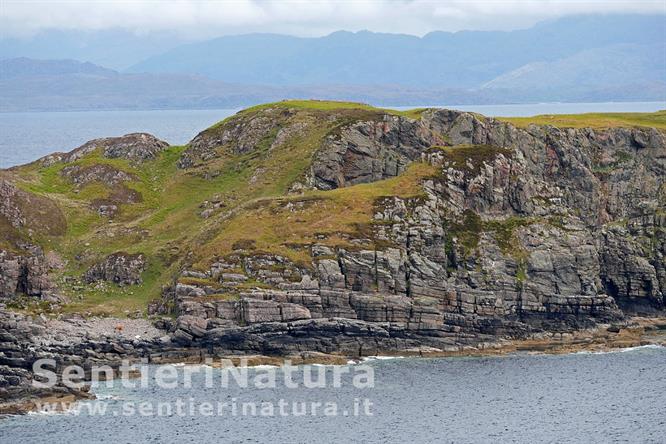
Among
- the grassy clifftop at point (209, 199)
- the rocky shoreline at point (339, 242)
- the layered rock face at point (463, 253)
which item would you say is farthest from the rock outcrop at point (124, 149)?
the layered rock face at point (463, 253)

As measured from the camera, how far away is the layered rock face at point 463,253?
127438 mm

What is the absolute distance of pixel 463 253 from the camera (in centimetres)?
13988

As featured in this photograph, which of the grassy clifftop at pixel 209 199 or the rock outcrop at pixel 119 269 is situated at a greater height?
the grassy clifftop at pixel 209 199

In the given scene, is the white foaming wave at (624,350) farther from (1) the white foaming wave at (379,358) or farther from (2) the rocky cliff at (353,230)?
(1) the white foaming wave at (379,358)

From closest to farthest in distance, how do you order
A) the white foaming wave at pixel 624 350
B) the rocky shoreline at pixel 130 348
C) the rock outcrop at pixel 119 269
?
the rocky shoreline at pixel 130 348
the white foaming wave at pixel 624 350
the rock outcrop at pixel 119 269

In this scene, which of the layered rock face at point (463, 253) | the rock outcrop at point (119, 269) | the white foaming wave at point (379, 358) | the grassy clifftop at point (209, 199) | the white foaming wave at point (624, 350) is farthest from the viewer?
the rock outcrop at point (119, 269)

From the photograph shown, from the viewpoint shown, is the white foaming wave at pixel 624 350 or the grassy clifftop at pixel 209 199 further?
the grassy clifftop at pixel 209 199

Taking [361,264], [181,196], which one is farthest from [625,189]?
[181,196]

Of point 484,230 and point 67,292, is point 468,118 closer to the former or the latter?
point 484,230

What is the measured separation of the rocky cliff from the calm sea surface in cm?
944

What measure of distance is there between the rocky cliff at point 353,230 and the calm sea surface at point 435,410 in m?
9.44

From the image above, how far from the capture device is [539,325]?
447 ft

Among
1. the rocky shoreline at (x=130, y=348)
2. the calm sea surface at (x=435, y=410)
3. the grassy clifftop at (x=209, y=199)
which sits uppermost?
the grassy clifftop at (x=209, y=199)

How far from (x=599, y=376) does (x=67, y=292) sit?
6394cm
